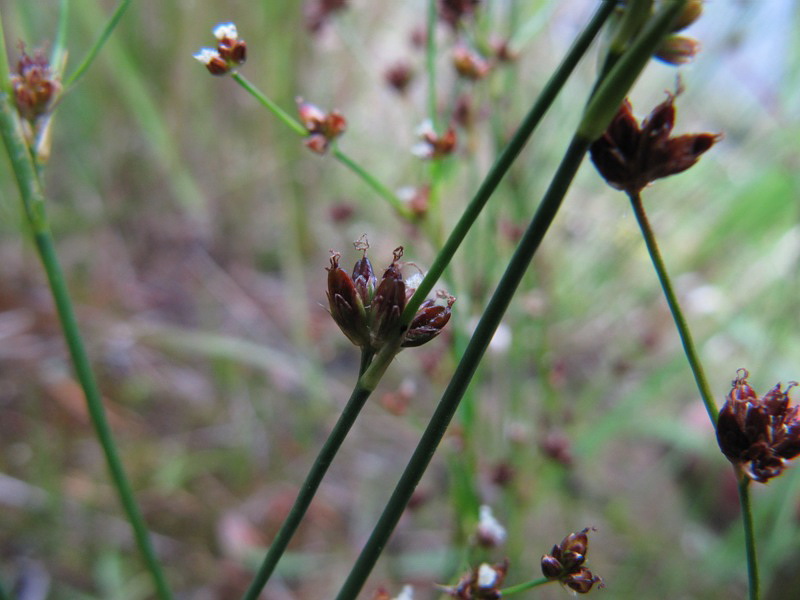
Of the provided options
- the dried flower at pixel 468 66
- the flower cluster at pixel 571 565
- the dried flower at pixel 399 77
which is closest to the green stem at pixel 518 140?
the flower cluster at pixel 571 565

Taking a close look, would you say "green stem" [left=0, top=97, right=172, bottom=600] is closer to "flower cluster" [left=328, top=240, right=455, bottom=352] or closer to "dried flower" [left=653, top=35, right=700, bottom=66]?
"flower cluster" [left=328, top=240, right=455, bottom=352]

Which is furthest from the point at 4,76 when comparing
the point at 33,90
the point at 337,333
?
the point at 337,333

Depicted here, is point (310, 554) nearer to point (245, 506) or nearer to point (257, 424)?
point (245, 506)

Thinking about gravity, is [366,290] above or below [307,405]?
below

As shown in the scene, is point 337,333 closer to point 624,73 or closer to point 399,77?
point 399,77

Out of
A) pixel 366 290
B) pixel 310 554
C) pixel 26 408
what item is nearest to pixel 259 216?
pixel 26 408

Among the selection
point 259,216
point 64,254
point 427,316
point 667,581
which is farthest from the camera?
point 259,216
